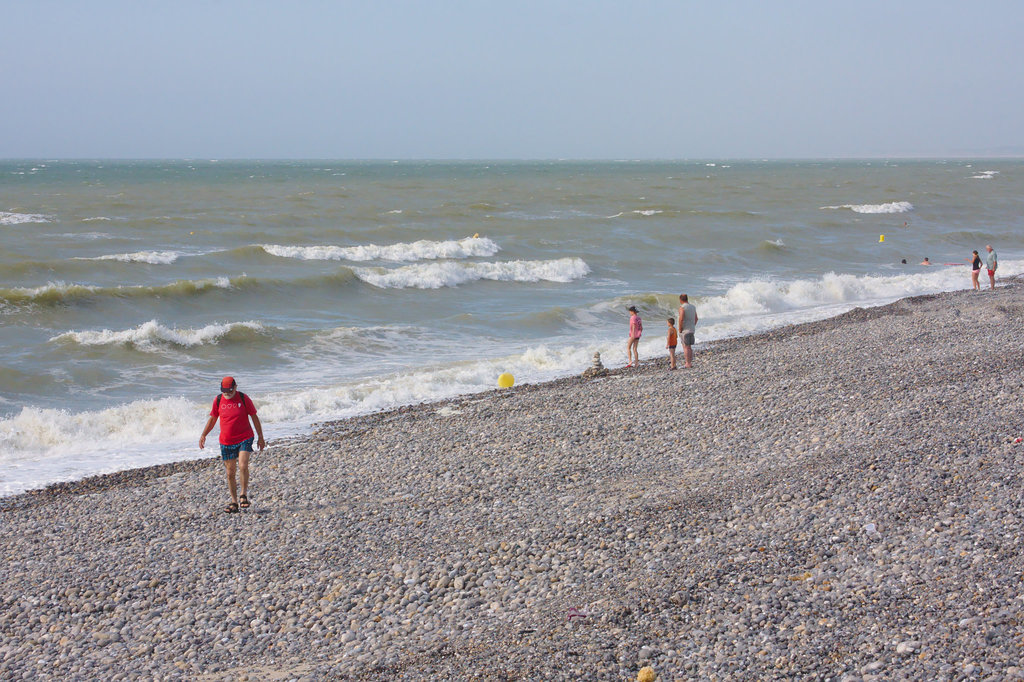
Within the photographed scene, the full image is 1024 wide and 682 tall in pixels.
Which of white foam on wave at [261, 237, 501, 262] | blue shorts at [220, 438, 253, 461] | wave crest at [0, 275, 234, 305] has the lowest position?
blue shorts at [220, 438, 253, 461]

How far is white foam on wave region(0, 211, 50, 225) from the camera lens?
44.4m

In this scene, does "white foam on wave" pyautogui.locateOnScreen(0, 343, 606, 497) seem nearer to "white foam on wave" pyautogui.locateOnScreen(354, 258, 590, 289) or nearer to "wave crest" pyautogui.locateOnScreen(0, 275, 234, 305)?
"wave crest" pyautogui.locateOnScreen(0, 275, 234, 305)

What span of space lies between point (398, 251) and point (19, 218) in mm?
23052

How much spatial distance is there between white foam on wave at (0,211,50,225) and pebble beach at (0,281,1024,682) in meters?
38.9

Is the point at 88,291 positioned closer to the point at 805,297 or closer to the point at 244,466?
the point at 244,466

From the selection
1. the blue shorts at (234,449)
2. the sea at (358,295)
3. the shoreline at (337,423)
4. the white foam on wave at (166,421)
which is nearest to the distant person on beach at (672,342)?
the shoreline at (337,423)

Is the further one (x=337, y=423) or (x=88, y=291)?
(x=88, y=291)

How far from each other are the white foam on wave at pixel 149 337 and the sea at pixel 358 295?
2.0 inches

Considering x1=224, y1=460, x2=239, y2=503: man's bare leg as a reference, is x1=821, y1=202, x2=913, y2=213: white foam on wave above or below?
above

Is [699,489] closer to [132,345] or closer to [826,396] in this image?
[826,396]

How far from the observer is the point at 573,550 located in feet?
25.7

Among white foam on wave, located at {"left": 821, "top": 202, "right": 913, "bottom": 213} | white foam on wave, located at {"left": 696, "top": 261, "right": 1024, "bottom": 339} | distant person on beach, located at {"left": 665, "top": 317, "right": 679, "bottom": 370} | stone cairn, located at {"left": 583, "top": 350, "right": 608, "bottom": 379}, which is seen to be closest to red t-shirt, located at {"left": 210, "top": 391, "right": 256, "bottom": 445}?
stone cairn, located at {"left": 583, "top": 350, "right": 608, "bottom": 379}

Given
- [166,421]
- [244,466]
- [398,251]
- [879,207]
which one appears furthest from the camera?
[879,207]

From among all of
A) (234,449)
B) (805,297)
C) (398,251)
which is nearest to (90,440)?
(234,449)
